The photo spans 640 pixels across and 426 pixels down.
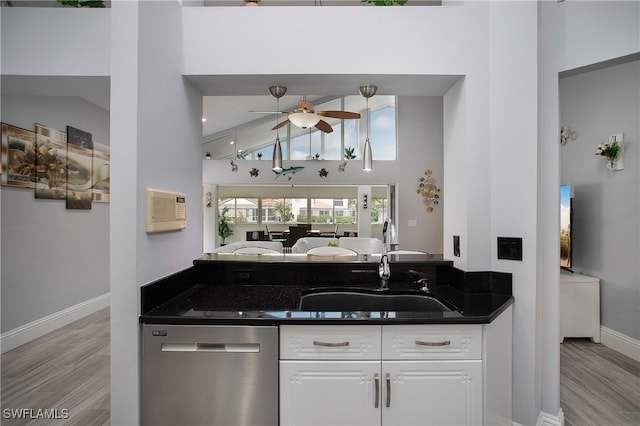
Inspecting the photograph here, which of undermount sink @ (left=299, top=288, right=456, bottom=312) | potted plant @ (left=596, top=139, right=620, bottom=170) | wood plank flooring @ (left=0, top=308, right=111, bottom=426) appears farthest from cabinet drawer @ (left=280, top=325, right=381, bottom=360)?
potted plant @ (left=596, top=139, right=620, bottom=170)

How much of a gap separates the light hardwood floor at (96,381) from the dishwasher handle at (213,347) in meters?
1.03

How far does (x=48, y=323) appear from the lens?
3.15 meters

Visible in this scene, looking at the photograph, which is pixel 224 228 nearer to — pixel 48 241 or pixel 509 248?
pixel 48 241

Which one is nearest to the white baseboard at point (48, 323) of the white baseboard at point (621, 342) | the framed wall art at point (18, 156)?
the framed wall art at point (18, 156)

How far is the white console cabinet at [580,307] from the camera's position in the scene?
2895 mm

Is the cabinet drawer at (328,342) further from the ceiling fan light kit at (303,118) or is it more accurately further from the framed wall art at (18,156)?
the framed wall art at (18,156)

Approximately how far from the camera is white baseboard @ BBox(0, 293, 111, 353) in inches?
108

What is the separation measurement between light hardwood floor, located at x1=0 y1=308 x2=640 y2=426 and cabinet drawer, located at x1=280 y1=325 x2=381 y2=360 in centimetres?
145

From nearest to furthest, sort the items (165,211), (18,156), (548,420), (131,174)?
(131,174), (165,211), (548,420), (18,156)

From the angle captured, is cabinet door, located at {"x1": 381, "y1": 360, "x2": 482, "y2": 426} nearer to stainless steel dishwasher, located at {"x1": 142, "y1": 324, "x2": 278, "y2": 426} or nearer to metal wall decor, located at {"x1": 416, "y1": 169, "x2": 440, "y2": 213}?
stainless steel dishwasher, located at {"x1": 142, "y1": 324, "x2": 278, "y2": 426}

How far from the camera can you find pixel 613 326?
282 centimetres

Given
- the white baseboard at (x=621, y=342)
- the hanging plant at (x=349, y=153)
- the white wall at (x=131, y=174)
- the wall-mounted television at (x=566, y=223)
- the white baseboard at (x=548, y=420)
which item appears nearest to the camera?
the white wall at (x=131, y=174)

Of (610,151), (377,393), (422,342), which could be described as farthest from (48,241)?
(610,151)

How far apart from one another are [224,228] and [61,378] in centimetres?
786
